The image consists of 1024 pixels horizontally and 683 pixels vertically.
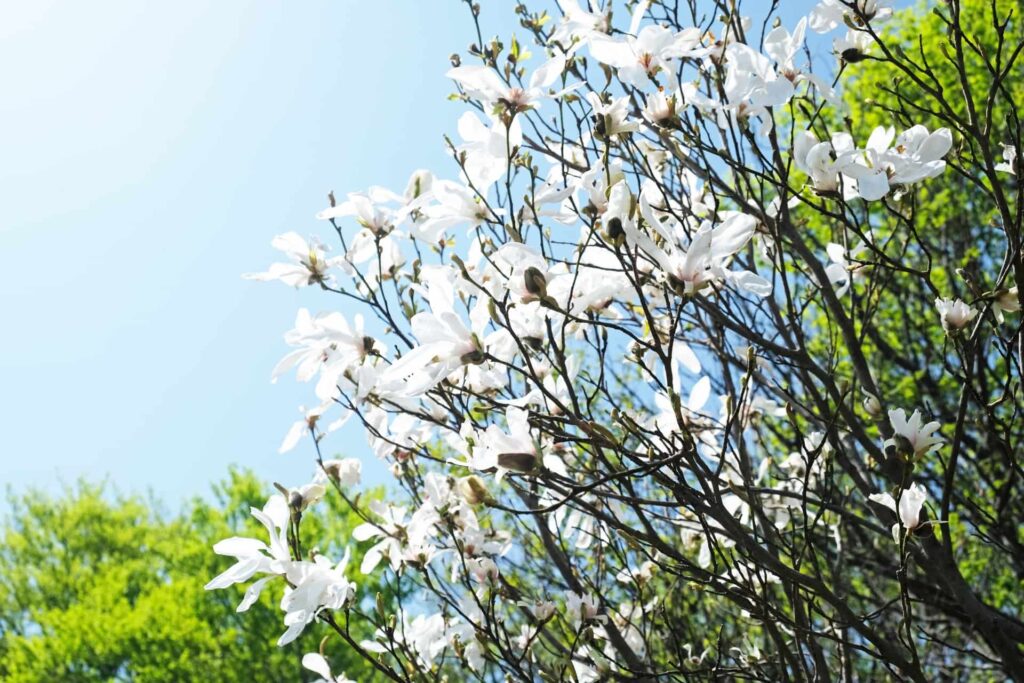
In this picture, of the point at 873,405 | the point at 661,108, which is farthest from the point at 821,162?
the point at 873,405

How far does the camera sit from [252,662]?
1107 centimetres

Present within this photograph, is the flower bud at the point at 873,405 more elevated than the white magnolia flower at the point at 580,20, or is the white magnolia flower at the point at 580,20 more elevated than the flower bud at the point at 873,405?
the white magnolia flower at the point at 580,20

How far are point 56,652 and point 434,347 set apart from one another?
11165 millimetres

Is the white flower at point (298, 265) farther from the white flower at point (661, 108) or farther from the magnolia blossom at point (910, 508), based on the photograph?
the magnolia blossom at point (910, 508)

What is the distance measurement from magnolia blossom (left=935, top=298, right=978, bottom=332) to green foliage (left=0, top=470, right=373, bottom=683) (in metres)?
7.96

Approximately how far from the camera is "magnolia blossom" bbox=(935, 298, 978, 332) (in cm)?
183

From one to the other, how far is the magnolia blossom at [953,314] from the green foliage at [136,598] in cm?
796

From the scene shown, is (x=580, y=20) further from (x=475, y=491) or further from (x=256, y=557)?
(x=256, y=557)

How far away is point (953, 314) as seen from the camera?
6.04 ft

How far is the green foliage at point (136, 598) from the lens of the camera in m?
10.4

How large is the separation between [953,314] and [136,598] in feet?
43.6

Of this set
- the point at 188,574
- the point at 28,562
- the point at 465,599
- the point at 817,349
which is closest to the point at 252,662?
the point at 188,574

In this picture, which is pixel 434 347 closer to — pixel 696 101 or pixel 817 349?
pixel 696 101

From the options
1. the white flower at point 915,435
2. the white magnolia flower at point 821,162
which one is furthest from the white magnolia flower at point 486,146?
the white flower at point 915,435
